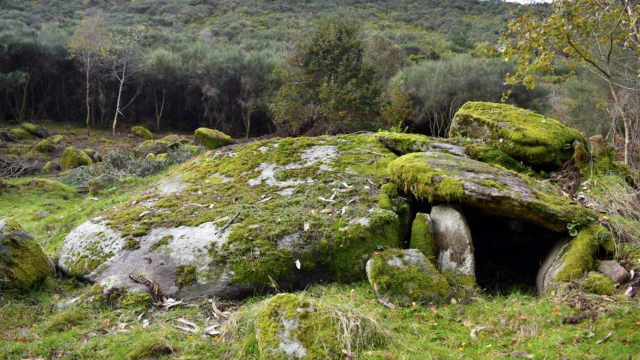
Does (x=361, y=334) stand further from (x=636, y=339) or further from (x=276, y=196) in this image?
(x=276, y=196)

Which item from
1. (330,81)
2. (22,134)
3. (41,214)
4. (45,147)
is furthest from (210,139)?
(22,134)

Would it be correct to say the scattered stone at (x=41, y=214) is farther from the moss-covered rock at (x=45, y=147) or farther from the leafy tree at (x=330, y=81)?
the leafy tree at (x=330, y=81)

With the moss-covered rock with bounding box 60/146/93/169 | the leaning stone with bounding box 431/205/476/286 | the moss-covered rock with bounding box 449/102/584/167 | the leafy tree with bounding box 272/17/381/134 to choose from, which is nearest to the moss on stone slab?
the leaning stone with bounding box 431/205/476/286

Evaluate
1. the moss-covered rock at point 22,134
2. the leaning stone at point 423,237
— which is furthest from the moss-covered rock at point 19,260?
the moss-covered rock at point 22,134

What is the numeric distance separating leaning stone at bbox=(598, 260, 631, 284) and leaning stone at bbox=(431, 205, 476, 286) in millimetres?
1418

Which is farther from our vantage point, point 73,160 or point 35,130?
point 35,130

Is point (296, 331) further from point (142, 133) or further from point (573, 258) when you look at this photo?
point (142, 133)

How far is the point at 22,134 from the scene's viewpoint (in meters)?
22.8

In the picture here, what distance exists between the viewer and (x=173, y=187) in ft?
27.5

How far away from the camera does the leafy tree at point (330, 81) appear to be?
19016mm

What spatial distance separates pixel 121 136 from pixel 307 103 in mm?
14724

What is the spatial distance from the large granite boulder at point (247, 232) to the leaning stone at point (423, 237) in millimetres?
275

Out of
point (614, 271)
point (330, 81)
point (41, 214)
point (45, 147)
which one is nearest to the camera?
point (614, 271)

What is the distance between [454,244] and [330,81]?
14791 mm
